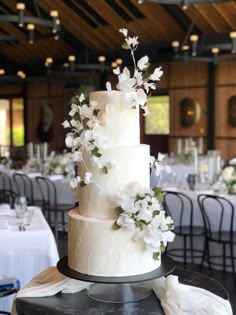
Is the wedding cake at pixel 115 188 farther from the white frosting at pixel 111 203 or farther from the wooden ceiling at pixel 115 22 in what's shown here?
the wooden ceiling at pixel 115 22

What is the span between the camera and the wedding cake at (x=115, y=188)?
215cm

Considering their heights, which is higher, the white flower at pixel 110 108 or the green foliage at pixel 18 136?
the green foliage at pixel 18 136

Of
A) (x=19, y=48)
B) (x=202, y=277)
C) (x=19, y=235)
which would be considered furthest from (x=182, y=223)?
(x=19, y=48)

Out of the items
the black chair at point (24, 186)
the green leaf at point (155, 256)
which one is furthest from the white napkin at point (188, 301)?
the black chair at point (24, 186)

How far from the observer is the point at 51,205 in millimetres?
7281

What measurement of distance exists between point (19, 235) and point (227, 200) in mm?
2366

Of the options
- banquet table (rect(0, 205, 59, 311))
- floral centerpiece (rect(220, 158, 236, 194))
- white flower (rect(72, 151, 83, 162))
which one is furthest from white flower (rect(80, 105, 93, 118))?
floral centerpiece (rect(220, 158, 236, 194))

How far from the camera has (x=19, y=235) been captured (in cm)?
383

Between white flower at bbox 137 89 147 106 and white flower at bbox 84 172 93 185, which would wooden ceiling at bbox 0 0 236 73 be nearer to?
white flower at bbox 137 89 147 106

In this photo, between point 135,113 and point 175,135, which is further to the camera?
point 175,135

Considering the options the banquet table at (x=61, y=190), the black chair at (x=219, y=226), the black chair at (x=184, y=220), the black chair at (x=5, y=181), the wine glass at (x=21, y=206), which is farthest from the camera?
the black chair at (x=5, y=181)

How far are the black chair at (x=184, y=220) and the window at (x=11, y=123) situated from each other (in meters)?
12.9

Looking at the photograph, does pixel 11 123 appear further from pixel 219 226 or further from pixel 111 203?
pixel 111 203

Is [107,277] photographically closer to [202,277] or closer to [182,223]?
[202,277]
